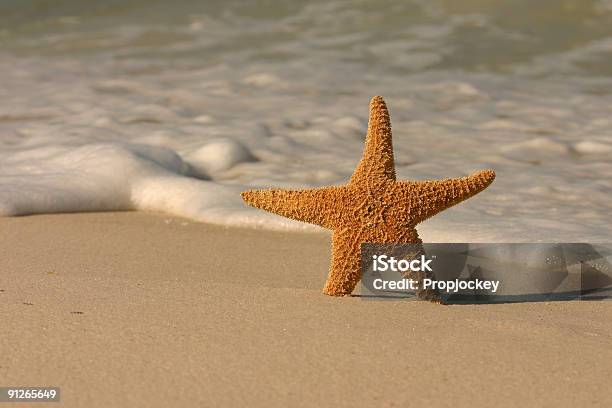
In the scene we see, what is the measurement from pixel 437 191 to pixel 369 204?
228 millimetres

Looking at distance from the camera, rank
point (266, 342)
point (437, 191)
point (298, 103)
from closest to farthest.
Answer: point (266, 342) → point (437, 191) → point (298, 103)

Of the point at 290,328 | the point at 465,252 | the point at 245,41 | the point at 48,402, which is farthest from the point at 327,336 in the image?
the point at 245,41

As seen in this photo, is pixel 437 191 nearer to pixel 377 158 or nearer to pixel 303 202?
pixel 377 158

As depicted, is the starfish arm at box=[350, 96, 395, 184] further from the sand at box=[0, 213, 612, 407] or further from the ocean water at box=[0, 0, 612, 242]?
the ocean water at box=[0, 0, 612, 242]

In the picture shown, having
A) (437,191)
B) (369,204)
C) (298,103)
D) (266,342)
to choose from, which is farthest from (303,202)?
(298,103)

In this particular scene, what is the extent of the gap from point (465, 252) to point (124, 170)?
2.03 meters

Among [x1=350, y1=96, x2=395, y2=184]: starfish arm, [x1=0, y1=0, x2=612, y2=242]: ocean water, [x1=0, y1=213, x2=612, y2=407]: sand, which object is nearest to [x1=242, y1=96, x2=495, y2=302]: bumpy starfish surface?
[x1=350, y1=96, x2=395, y2=184]: starfish arm

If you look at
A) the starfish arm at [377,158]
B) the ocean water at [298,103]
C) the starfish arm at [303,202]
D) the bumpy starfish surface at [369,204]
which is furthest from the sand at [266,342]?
the ocean water at [298,103]

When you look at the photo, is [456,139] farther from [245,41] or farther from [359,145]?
[245,41]

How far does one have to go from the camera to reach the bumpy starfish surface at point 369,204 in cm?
302

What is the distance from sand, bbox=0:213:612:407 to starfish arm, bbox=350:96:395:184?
0.42 metres

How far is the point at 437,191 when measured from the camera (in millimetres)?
3021

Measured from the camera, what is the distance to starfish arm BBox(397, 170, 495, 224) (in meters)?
3.02

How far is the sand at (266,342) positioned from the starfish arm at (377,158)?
417mm
